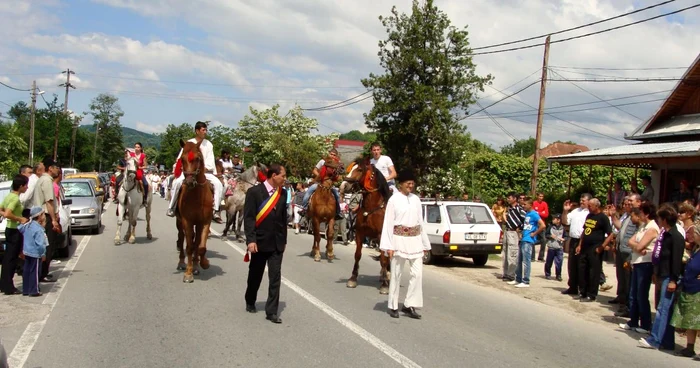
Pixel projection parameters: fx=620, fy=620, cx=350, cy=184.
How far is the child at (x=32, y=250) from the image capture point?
9.87 metres

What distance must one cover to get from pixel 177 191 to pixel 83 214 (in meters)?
8.13

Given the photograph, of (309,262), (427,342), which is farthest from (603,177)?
(427,342)

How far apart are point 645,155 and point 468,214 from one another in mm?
6424

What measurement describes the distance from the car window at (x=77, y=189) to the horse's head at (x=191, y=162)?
433 inches

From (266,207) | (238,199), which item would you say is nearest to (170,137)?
(238,199)

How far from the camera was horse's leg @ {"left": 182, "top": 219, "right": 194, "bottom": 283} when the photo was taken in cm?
1099

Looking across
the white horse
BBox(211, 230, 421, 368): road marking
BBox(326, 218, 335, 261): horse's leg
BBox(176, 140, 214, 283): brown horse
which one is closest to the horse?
the white horse

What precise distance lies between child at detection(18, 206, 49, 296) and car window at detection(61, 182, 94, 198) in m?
11.1

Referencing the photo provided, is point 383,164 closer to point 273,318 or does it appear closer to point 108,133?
point 273,318

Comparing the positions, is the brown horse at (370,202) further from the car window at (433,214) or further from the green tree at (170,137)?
the green tree at (170,137)

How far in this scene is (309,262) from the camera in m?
14.7

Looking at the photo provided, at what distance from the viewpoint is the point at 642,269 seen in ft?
31.2

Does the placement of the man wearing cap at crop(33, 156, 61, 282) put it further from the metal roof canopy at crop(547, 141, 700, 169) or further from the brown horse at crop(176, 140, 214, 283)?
the metal roof canopy at crop(547, 141, 700, 169)

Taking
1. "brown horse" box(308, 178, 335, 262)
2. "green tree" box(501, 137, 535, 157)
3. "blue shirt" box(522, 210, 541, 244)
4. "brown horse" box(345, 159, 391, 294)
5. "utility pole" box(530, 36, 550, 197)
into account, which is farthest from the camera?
"green tree" box(501, 137, 535, 157)
